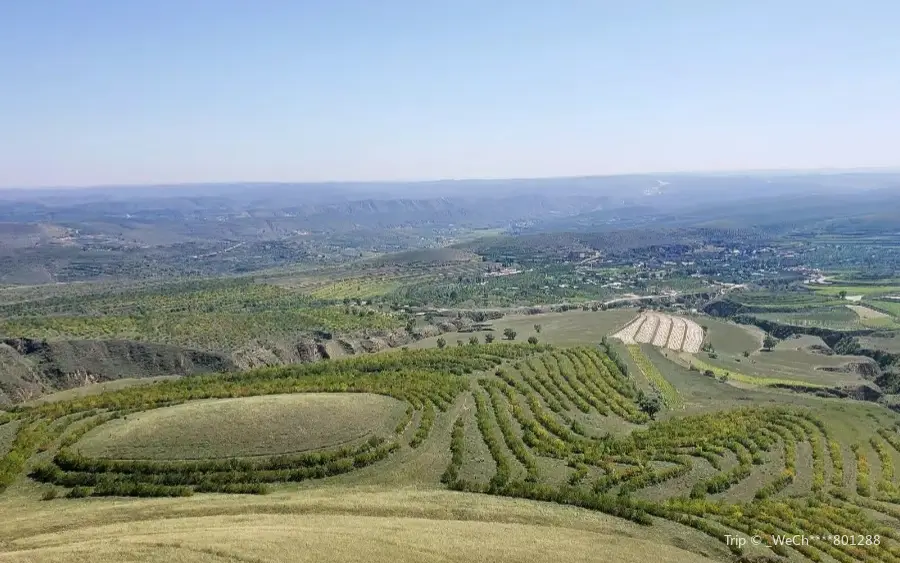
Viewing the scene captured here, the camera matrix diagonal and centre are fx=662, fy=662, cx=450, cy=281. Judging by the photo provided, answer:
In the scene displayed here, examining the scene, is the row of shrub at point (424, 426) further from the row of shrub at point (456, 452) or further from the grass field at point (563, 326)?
the grass field at point (563, 326)

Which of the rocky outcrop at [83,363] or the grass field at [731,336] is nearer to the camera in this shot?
the rocky outcrop at [83,363]

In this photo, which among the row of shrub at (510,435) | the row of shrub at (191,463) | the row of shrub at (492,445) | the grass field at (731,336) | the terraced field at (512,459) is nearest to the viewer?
the terraced field at (512,459)

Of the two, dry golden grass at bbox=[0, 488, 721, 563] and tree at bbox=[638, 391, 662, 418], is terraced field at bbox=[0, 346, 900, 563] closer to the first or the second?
dry golden grass at bbox=[0, 488, 721, 563]

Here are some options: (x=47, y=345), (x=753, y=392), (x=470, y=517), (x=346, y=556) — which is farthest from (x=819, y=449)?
(x=47, y=345)

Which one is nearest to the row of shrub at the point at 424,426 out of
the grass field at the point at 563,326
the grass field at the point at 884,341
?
the grass field at the point at 563,326

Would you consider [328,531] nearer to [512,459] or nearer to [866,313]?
[512,459]

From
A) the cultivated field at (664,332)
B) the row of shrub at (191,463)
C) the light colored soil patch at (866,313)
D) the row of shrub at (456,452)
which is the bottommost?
the light colored soil patch at (866,313)

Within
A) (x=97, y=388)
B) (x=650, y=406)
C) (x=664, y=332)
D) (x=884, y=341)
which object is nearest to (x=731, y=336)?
(x=664, y=332)
